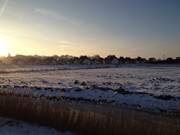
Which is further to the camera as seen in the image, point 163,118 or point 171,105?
point 171,105

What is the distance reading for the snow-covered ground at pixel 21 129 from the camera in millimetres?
13719

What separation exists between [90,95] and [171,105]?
7.56 meters

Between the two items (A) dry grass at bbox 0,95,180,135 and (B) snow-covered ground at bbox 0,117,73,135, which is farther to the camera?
(B) snow-covered ground at bbox 0,117,73,135

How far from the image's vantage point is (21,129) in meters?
14.2

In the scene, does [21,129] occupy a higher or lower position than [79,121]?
lower

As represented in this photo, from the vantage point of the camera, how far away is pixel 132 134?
42.5 feet

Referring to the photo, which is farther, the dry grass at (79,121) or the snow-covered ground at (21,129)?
the snow-covered ground at (21,129)

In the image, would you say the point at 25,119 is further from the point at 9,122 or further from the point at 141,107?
the point at 141,107

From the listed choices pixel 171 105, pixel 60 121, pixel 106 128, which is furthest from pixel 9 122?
pixel 171 105

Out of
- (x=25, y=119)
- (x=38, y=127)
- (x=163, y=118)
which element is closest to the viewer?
(x=38, y=127)

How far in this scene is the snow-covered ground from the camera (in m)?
13.7

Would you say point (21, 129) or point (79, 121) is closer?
point (21, 129)

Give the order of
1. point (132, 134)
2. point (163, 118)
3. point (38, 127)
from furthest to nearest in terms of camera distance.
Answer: point (163, 118)
point (38, 127)
point (132, 134)

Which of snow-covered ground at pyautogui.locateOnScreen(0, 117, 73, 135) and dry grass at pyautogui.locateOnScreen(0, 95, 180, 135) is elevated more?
dry grass at pyautogui.locateOnScreen(0, 95, 180, 135)
